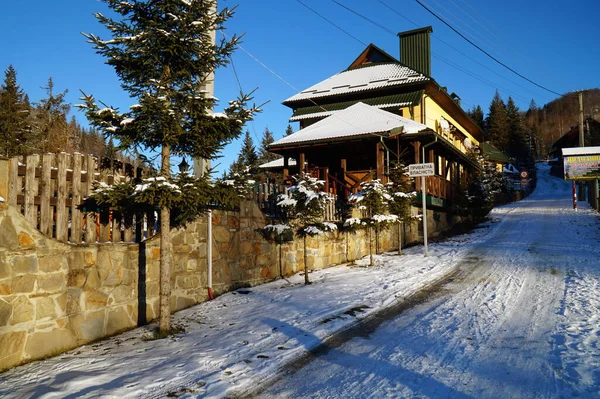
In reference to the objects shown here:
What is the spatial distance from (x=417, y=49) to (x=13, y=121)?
28230 mm

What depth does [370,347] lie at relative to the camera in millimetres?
4883

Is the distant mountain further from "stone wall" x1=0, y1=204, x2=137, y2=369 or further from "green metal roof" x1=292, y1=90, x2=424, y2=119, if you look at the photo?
"stone wall" x1=0, y1=204, x2=137, y2=369

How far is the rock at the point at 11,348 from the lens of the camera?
177 inches

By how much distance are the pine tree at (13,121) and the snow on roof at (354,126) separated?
1693cm

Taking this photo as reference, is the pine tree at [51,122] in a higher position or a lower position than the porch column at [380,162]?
higher

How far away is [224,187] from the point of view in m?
5.74

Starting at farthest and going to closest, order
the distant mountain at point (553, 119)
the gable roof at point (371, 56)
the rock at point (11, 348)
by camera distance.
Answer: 1. the distant mountain at point (553, 119)
2. the gable roof at point (371, 56)
3. the rock at point (11, 348)

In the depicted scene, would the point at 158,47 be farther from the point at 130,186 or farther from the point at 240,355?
the point at 240,355

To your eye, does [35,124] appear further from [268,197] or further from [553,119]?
[553,119]

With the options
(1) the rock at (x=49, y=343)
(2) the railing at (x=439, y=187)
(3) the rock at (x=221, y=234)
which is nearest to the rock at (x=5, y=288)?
(1) the rock at (x=49, y=343)

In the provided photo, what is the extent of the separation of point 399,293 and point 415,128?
10339mm

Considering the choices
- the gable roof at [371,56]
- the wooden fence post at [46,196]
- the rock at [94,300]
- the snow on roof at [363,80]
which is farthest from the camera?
the gable roof at [371,56]

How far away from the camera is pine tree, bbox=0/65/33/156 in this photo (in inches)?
966

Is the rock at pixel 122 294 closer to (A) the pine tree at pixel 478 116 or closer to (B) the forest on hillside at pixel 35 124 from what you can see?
(B) the forest on hillside at pixel 35 124
